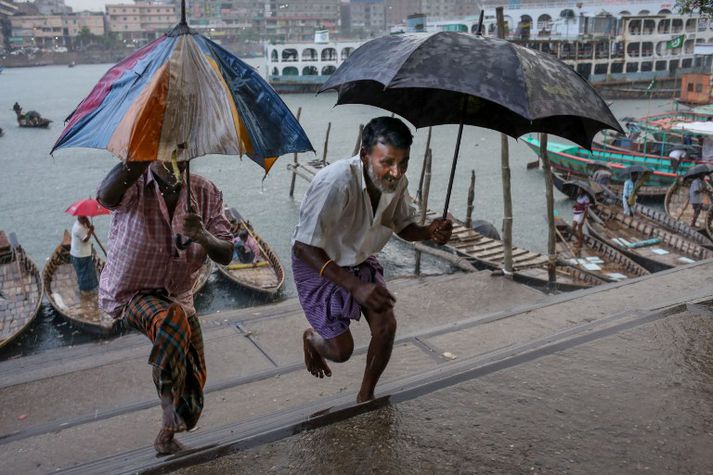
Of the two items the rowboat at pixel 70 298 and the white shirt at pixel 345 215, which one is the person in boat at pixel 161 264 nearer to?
the white shirt at pixel 345 215

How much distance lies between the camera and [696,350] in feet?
11.5

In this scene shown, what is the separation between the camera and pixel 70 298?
9.27 metres

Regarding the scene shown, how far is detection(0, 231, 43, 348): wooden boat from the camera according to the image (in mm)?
8398

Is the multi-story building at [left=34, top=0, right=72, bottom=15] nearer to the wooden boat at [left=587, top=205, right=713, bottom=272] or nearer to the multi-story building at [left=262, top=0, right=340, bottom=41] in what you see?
the multi-story building at [left=262, top=0, right=340, bottom=41]

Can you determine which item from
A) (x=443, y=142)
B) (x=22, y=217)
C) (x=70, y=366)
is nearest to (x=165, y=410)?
(x=70, y=366)

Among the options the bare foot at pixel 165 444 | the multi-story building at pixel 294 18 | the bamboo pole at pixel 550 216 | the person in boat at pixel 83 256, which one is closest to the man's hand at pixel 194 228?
the bare foot at pixel 165 444

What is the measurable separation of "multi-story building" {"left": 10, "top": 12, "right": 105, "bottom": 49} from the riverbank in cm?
9676

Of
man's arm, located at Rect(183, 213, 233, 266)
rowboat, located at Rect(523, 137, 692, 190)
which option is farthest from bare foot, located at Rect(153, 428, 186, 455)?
rowboat, located at Rect(523, 137, 692, 190)

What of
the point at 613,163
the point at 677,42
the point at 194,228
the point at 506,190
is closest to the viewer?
the point at 194,228

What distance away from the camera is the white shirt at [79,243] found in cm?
856

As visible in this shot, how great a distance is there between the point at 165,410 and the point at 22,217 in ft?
62.3

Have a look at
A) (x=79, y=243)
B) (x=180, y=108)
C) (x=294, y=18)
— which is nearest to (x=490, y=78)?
(x=180, y=108)

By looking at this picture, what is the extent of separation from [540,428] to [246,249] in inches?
356

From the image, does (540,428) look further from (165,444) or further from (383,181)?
(165,444)
